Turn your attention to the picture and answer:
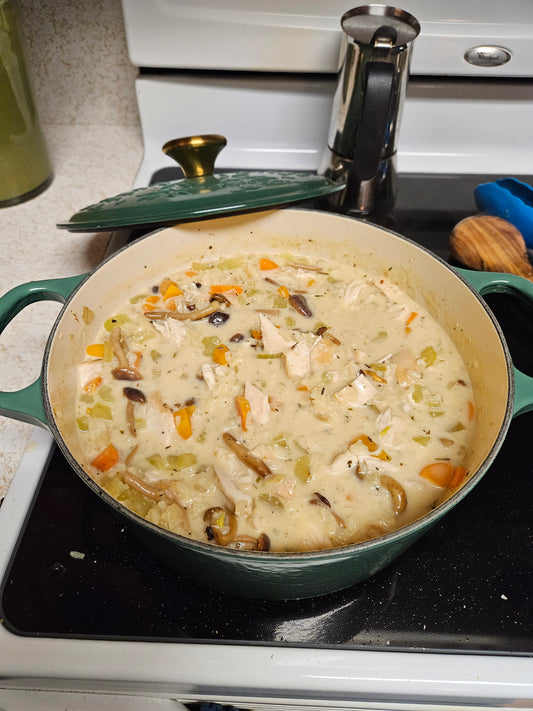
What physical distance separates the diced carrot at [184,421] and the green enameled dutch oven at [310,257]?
17cm

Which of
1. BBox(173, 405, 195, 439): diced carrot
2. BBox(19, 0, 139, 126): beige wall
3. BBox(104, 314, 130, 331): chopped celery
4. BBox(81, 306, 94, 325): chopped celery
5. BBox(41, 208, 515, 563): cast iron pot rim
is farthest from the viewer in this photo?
BBox(19, 0, 139, 126): beige wall

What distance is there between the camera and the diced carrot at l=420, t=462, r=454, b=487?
3.09 ft

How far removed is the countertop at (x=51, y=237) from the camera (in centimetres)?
112

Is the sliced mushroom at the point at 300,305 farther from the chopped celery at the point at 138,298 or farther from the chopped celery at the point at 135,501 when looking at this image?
the chopped celery at the point at 135,501

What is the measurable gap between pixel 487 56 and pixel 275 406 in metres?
1.00

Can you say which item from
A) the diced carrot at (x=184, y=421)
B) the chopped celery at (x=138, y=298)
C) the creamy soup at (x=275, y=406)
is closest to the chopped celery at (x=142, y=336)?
the creamy soup at (x=275, y=406)

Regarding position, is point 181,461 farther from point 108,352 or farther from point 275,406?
point 108,352

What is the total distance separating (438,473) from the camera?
3.11ft

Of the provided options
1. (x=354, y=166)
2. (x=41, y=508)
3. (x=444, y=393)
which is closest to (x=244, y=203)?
(x=354, y=166)

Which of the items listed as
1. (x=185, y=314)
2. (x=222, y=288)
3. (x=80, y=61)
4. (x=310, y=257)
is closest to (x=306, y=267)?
(x=310, y=257)

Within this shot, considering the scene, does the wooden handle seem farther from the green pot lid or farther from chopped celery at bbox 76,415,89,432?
chopped celery at bbox 76,415,89,432

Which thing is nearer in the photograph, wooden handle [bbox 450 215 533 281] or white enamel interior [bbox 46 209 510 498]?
white enamel interior [bbox 46 209 510 498]

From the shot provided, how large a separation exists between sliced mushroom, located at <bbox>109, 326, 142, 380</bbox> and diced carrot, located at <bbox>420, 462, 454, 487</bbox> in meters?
0.54

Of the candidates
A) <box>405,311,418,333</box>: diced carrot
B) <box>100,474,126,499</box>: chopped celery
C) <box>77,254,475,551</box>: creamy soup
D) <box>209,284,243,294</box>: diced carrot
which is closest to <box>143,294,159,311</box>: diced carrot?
<box>77,254,475,551</box>: creamy soup
